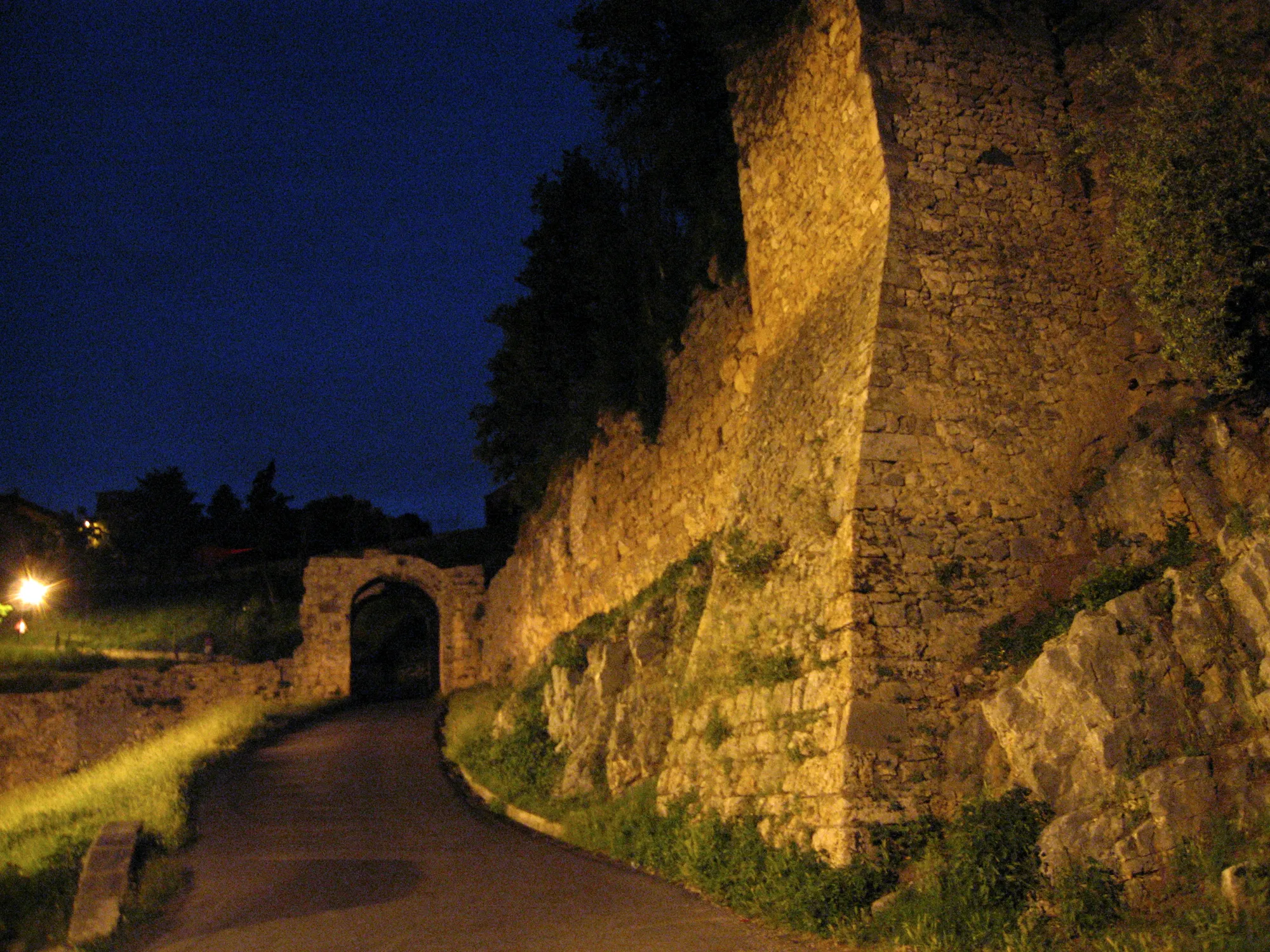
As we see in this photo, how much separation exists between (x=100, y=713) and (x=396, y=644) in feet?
56.6

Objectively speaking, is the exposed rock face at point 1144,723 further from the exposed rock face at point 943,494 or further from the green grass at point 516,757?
the green grass at point 516,757

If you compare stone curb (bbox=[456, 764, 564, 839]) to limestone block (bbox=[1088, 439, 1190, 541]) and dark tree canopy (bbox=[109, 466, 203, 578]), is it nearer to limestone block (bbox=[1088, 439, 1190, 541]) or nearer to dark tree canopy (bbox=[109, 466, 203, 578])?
limestone block (bbox=[1088, 439, 1190, 541])

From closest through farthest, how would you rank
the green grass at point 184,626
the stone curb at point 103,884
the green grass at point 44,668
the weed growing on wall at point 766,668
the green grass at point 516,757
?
the stone curb at point 103,884, the weed growing on wall at point 766,668, the green grass at point 516,757, the green grass at point 44,668, the green grass at point 184,626

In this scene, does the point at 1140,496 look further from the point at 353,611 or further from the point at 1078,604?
the point at 353,611

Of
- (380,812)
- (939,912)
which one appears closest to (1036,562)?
(939,912)

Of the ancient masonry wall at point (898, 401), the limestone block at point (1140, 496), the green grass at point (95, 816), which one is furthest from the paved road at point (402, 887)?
the limestone block at point (1140, 496)

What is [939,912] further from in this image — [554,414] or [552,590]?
[554,414]

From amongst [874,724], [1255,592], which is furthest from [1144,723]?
[874,724]

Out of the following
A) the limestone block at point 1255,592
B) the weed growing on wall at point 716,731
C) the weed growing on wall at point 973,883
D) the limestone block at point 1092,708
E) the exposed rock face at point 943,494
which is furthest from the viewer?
the weed growing on wall at point 716,731

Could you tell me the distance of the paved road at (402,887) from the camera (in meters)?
8.02

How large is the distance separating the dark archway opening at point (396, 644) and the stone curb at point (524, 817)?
16.8 m

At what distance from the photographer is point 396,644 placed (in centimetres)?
4159

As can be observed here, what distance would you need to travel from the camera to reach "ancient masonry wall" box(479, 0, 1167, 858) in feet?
28.5

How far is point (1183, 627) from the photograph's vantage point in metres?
7.43
